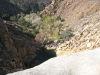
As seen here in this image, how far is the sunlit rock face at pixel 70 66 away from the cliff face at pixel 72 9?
54.7 meters

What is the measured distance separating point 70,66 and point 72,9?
230 ft

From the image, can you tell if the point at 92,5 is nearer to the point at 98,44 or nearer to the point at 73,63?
the point at 98,44

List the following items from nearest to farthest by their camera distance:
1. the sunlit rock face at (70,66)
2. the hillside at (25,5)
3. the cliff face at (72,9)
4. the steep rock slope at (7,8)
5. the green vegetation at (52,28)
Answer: the sunlit rock face at (70,66), the green vegetation at (52,28), the cliff face at (72,9), the steep rock slope at (7,8), the hillside at (25,5)

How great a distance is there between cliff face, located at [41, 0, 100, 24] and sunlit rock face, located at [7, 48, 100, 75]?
54685 millimetres

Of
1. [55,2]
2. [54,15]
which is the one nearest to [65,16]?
[54,15]

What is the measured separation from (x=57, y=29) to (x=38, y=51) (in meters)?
14.4

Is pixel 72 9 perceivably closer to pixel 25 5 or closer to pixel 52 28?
pixel 52 28

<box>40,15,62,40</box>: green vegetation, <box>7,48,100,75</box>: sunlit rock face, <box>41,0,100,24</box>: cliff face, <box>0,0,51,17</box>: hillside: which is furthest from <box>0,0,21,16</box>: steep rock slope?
<box>7,48,100,75</box>: sunlit rock face

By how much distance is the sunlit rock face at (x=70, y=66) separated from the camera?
17.5 feet

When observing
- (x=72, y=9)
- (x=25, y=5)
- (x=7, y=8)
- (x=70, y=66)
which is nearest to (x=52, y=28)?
(x=72, y=9)

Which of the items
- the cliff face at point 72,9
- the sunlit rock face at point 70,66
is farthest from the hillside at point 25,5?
the sunlit rock face at point 70,66

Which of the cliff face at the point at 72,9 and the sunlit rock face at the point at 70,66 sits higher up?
the cliff face at the point at 72,9

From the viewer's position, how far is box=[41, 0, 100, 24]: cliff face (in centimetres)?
6253

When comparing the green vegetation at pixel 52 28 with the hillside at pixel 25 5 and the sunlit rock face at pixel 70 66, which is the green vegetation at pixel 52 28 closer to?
the hillside at pixel 25 5
